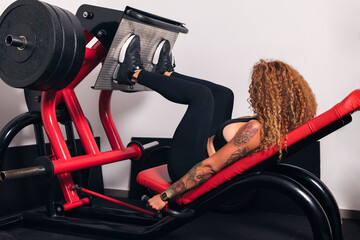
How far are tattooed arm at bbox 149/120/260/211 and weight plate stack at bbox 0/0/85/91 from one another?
74cm

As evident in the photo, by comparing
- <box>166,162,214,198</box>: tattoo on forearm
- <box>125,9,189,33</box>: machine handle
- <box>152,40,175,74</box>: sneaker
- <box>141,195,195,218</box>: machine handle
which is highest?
<box>125,9,189,33</box>: machine handle

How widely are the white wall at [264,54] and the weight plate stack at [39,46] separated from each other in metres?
0.87

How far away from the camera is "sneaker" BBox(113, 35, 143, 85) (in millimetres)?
1873

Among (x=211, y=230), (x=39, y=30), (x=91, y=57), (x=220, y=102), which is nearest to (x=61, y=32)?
(x=39, y=30)

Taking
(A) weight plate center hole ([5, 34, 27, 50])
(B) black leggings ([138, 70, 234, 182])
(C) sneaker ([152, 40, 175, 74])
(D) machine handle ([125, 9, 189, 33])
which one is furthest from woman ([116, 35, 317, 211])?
(A) weight plate center hole ([5, 34, 27, 50])

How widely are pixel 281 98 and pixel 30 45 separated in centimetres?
116

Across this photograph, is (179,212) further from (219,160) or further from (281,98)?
(281,98)

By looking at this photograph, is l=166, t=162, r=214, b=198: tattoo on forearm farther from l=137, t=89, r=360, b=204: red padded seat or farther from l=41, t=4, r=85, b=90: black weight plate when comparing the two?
l=41, t=4, r=85, b=90: black weight plate

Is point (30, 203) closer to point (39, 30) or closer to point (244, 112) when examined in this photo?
point (39, 30)

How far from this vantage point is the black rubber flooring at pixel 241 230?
211 cm

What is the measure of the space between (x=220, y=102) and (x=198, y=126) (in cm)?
42

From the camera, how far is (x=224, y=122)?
1700 millimetres

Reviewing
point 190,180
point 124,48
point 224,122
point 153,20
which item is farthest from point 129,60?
point 190,180

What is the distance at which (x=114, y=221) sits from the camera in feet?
6.97
